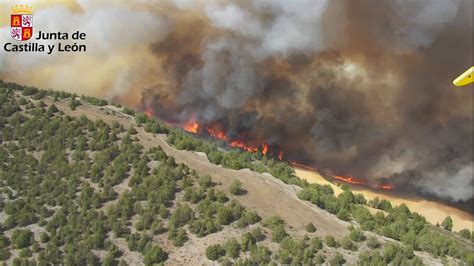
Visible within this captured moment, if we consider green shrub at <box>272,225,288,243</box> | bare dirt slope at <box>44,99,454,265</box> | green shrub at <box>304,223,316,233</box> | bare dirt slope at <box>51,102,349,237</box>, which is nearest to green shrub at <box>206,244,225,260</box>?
bare dirt slope at <box>44,99,454,265</box>

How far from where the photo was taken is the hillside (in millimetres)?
46938

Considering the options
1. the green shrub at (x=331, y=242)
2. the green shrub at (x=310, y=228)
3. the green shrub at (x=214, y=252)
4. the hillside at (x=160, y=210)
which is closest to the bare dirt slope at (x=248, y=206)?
the hillside at (x=160, y=210)

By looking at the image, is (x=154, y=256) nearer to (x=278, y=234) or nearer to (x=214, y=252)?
(x=214, y=252)

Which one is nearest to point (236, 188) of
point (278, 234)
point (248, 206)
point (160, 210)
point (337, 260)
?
point (248, 206)

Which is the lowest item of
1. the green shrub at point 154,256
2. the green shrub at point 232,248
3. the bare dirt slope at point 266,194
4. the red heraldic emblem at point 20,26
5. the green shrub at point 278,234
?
the green shrub at point 154,256

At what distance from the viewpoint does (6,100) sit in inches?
2758

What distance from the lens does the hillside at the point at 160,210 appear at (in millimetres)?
46938

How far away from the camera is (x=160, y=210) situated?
169 feet

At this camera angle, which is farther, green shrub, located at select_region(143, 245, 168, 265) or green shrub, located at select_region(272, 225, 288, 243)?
green shrub, located at select_region(272, 225, 288, 243)

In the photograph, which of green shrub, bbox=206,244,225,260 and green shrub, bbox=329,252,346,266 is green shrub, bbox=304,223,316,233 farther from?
green shrub, bbox=206,244,225,260

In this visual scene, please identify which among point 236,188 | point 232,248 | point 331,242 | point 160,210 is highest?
point 236,188

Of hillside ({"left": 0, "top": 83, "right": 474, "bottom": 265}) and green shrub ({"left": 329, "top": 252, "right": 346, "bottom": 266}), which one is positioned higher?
hillside ({"left": 0, "top": 83, "right": 474, "bottom": 265})

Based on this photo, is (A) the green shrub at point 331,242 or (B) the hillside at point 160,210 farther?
(A) the green shrub at point 331,242

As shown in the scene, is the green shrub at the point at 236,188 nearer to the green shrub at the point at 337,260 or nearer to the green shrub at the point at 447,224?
the green shrub at the point at 337,260
